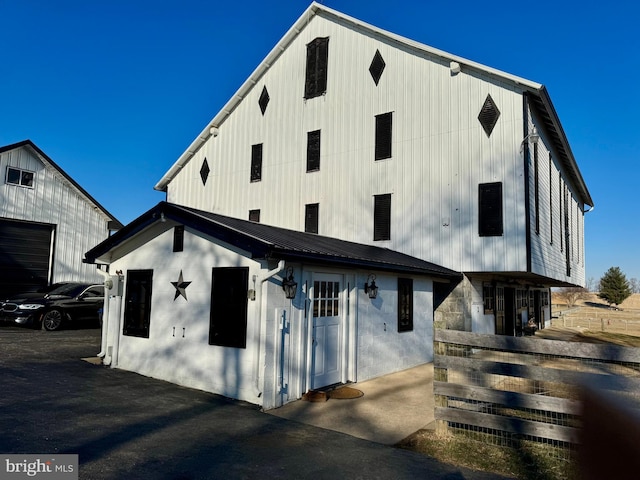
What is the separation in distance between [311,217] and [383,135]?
3.76 meters

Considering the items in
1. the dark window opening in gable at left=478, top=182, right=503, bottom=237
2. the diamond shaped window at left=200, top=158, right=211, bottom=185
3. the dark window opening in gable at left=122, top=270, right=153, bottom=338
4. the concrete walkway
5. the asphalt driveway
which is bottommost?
the concrete walkway

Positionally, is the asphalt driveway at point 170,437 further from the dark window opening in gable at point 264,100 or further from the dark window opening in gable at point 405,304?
the dark window opening in gable at point 264,100

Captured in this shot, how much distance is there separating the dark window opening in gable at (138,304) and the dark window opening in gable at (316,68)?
9667 mm

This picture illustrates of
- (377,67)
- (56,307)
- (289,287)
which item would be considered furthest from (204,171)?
(289,287)

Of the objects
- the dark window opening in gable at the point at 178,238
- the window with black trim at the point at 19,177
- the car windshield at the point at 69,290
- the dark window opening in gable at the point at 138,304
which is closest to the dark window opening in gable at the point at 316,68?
the dark window opening in gable at the point at 178,238

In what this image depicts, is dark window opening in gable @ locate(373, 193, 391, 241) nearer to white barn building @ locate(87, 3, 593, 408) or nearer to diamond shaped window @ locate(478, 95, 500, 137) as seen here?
white barn building @ locate(87, 3, 593, 408)

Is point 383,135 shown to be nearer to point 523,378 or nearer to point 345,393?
point 345,393

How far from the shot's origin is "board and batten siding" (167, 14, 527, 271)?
40.7ft

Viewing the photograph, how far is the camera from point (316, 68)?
1587 centimetres

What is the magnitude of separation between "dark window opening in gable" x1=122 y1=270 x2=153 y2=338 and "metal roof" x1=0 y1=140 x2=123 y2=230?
12.1 meters

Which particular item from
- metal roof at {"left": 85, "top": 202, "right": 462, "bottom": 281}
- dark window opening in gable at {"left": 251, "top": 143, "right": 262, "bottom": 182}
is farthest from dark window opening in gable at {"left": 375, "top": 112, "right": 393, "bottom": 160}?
metal roof at {"left": 85, "top": 202, "right": 462, "bottom": 281}

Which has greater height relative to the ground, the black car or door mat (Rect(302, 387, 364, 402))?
the black car

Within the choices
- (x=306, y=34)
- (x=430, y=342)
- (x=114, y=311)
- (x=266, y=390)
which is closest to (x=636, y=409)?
(x=266, y=390)

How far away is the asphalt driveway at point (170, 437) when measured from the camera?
14.3ft
